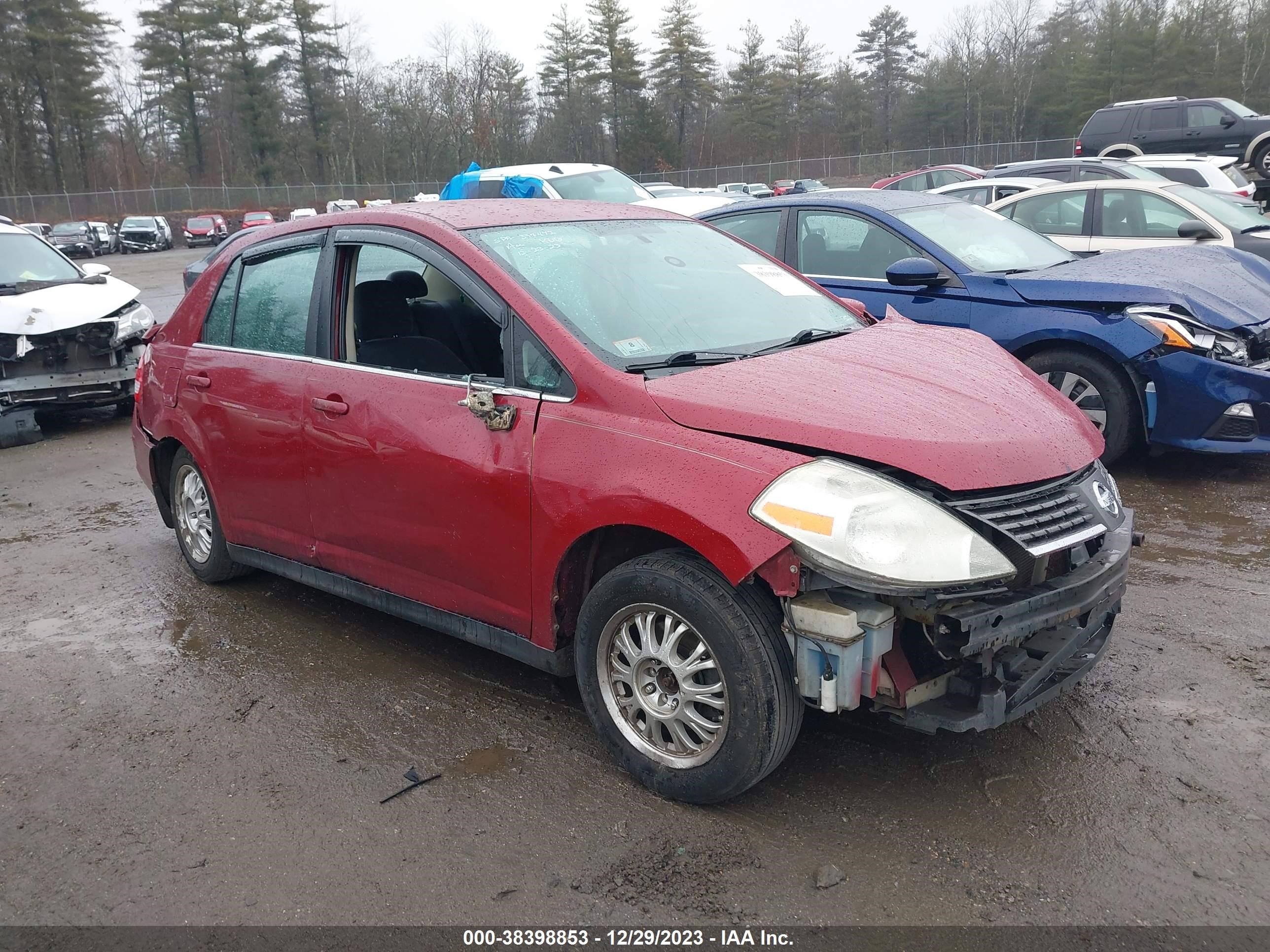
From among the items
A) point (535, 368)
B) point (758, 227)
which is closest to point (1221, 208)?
point (758, 227)

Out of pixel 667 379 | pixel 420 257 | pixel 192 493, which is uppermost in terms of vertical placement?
pixel 420 257

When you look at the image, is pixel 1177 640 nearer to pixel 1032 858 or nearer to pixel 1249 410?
pixel 1032 858

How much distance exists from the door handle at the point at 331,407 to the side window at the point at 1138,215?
794 centimetres

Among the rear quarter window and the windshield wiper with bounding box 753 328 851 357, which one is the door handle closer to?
the windshield wiper with bounding box 753 328 851 357

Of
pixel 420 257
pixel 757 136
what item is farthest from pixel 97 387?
pixel 757 136

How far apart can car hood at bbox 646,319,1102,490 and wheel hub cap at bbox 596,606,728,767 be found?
2.05 ft

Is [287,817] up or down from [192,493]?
down

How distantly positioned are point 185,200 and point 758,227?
5839cm

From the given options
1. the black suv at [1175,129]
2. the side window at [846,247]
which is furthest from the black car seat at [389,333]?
the black suv at [1175,129]

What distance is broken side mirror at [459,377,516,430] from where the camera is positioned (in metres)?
3.42

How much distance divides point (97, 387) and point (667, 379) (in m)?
7.66

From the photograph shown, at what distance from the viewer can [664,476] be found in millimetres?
3010

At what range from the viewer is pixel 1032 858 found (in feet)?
9.17

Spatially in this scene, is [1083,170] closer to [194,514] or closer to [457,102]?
[194,514]
